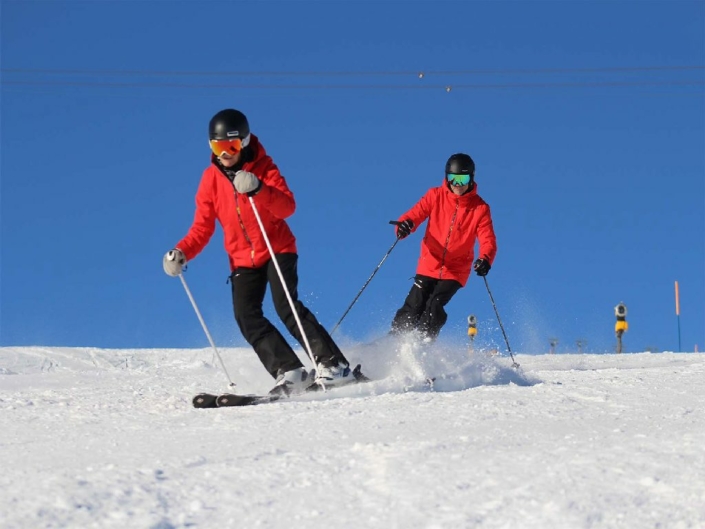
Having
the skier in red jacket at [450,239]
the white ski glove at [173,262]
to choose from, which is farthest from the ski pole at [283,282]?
the skier in red jacket at [450,239]

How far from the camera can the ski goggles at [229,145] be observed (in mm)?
5859

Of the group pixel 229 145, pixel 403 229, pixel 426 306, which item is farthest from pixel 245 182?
pixel 426 306

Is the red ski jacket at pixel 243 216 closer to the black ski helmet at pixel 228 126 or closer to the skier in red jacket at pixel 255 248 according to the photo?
the skier in red jacket at pixel 255 248

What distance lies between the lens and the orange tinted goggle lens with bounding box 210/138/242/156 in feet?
19.2

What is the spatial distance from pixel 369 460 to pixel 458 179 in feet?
17.6

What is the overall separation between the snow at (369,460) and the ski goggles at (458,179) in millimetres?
2989

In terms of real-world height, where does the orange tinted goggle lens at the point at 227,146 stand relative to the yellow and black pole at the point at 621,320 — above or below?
below

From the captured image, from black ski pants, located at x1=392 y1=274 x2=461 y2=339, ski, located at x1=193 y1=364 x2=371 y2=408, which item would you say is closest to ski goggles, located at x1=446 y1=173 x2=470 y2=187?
Result: black ski pants, located at x1=392 y1=274 x2=461 y2=339

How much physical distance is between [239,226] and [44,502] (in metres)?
3.21

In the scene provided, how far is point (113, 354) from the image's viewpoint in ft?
49.5

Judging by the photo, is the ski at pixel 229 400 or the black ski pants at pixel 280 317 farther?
the black ski pants at pixel 280 317

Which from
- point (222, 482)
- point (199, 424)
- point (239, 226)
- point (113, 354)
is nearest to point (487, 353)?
point (239, 226)

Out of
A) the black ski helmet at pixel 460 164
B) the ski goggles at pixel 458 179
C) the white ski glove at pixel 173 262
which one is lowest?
the white ski glove at pixel 173 262

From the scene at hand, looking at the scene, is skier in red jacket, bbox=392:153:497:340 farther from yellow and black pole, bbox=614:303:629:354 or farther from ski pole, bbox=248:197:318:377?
yellow and black pole, bbox=614:303:629:354
